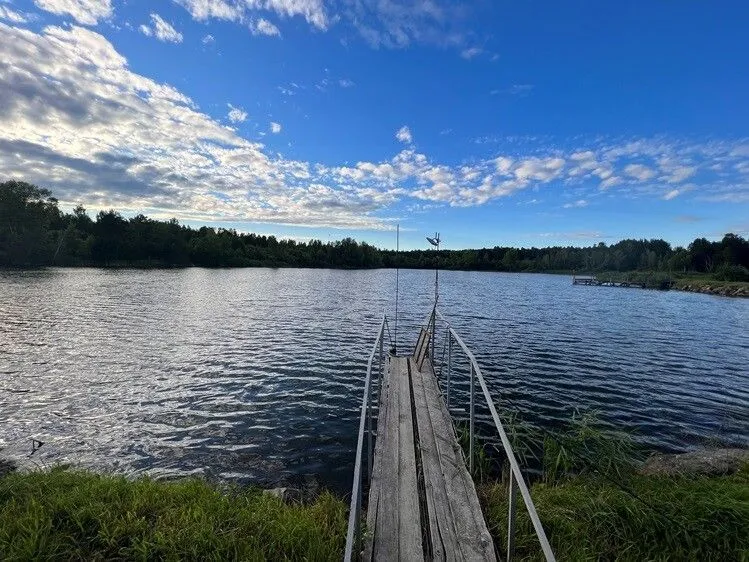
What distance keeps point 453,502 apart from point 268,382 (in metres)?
11.9

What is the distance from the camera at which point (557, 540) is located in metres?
5.65

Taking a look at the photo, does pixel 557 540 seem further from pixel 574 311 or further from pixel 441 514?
pixel 574 311

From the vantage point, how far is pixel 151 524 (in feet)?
18.6

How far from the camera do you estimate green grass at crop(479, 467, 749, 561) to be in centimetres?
540

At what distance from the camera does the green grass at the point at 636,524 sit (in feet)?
17.7

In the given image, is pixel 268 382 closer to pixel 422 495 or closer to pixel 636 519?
pixel 422 495

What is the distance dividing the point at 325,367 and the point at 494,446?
9.74 metres

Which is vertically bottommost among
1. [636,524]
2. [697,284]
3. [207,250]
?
[636,524]

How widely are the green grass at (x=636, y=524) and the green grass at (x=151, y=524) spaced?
2685mm

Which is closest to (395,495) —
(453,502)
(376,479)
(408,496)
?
(408,496)

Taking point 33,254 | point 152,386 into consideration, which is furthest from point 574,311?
point 33,254

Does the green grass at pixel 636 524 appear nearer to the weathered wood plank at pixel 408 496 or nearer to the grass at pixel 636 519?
the grass at pixel 636 519

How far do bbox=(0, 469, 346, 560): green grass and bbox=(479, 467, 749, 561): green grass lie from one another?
106 inches

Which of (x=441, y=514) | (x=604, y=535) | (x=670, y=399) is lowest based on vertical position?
(x=670, y=399)
